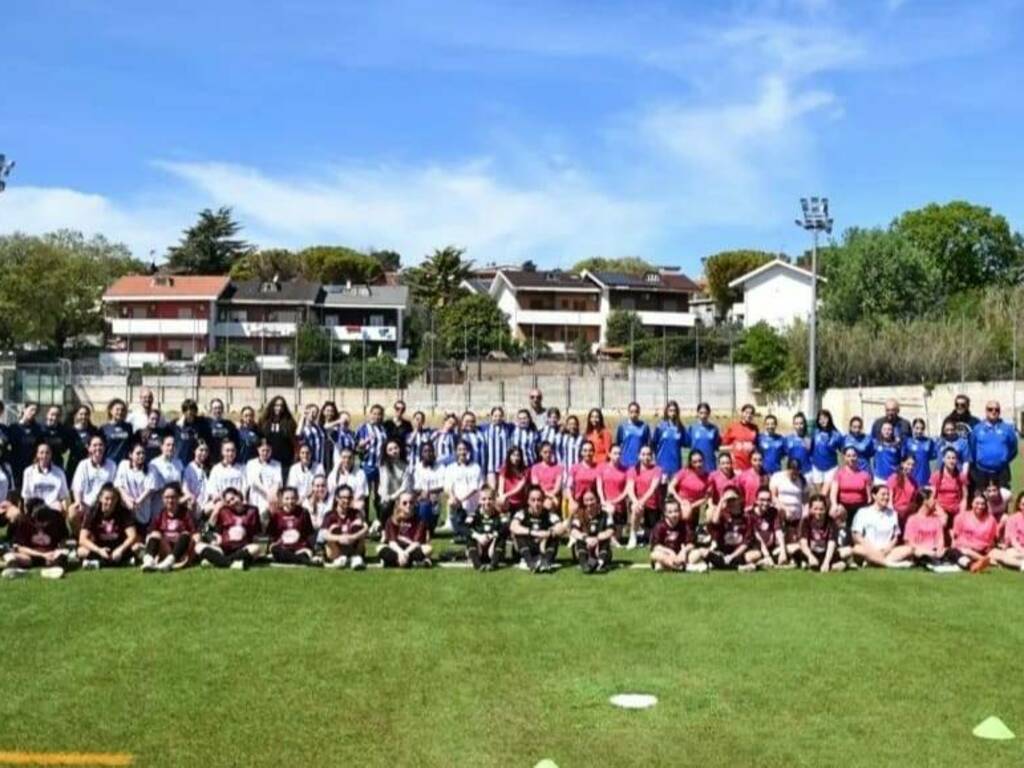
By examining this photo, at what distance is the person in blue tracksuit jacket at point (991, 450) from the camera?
14312mm

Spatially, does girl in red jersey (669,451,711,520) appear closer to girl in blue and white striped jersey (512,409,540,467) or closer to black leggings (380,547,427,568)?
girl in blue and white striped jersey (512,409,540,467)

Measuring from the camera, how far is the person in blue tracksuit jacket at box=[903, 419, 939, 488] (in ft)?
46.3

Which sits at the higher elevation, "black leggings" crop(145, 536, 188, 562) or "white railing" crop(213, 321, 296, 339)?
"white railing" crop(213, 321, 296, 339)

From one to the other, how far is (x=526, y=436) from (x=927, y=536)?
16.7ft

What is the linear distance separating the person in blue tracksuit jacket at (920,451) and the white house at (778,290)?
61.6 m

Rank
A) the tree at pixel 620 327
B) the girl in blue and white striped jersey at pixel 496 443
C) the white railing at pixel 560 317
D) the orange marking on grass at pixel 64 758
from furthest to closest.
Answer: the white railing at pixel 560 317 → the tree at pixel 620 327 → the girl in blue and white striped jersey at pixel 496 443 → the orange marking on grass at pixel 64 758

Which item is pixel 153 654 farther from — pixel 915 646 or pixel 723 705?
pixel 915 646

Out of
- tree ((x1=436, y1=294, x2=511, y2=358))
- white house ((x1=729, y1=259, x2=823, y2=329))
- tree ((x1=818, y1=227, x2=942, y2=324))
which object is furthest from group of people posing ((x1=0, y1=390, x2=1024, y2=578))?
white house ((x1=729, y1=259, x2=823, y2=329))

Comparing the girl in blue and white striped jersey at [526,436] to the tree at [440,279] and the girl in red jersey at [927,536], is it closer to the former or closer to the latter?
the girl in red jersey at [927,536]

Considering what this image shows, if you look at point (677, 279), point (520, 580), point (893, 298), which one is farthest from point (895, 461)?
point (677, 279)

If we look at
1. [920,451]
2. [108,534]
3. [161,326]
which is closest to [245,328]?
[161,326]

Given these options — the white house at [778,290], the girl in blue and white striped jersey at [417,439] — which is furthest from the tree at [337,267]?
the girl in blue and white striped jersey at [417,439]

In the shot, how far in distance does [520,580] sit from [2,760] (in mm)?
6246

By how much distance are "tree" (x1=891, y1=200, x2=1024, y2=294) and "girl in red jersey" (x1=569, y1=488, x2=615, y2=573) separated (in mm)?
73659
